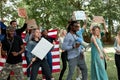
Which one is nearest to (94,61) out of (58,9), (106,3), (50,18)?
(58,9)

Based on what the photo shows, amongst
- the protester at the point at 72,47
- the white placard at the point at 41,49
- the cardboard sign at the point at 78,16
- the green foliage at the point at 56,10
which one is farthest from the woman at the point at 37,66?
the green foliage at the point at 56,10

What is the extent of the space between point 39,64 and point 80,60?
1.41 m

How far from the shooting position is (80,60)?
9539 millimetres

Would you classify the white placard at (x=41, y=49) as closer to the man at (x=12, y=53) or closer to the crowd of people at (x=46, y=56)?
the crowd of people at (x=46, y=56)

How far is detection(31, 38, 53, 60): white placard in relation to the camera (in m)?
8.52

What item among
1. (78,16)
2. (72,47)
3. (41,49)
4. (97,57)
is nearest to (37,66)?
(41,49)

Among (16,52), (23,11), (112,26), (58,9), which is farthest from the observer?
(112,26)

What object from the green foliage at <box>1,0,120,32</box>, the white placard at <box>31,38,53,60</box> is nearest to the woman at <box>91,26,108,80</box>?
the white placard at <box>31,38,53,60</box>

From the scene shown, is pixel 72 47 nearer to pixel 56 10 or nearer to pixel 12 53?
pixel 12 53

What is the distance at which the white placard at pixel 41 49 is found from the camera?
8.52 metres

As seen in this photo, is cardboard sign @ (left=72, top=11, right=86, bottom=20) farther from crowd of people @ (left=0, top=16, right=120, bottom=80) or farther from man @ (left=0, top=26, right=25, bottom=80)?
man @ (left=0, top=26, right=25, bottom=80)

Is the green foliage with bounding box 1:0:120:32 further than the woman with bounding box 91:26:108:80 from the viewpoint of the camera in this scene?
Yes

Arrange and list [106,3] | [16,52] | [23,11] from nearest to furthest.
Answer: [16,52] < [23,11] < [106,3]

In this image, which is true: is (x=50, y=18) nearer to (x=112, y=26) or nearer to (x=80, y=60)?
(x=80, y=60)
